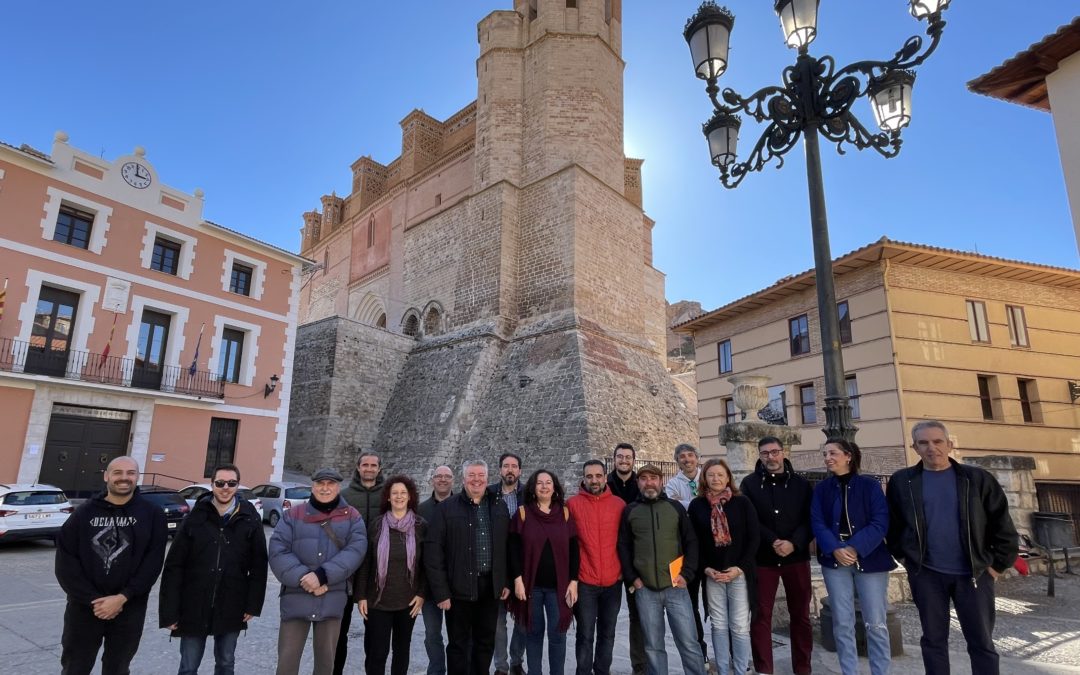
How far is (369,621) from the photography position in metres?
3.62

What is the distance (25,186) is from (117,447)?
19.5 ft

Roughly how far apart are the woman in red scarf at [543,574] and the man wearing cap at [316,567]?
1062 millimetres

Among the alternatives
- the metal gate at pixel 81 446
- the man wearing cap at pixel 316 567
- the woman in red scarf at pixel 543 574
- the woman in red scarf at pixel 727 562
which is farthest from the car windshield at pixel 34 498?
the woman in red scarf at pixel 727 562

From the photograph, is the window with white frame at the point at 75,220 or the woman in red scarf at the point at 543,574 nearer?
the woman in red scarf at the point at 543,574

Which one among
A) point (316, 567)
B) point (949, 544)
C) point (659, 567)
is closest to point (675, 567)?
point (659, 567)

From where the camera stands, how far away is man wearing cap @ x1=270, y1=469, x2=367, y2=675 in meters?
3.38

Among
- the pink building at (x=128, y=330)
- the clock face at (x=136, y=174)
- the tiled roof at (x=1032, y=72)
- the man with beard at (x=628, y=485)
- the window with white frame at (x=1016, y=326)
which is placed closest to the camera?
the man with beard at (x=628, y=485)

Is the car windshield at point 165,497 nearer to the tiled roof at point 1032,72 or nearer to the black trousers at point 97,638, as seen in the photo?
the black trousers at point 97,638

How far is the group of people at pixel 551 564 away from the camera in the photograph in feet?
10.7

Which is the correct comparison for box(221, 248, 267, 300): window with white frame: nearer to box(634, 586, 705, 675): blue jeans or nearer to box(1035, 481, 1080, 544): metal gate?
box(634, 586, 705, 675): blue jeans

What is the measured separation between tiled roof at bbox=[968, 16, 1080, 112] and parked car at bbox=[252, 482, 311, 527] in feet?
44.7

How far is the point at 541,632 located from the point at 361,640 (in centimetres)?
191

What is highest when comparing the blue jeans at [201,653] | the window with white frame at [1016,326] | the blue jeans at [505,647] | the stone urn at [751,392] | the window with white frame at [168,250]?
the window with white frame at [168,250]

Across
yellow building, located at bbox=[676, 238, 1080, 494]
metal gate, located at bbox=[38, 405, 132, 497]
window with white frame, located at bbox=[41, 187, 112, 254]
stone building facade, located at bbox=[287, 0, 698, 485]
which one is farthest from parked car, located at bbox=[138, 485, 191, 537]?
yellow building, located at bbox=[676, 238, 1080, 494]
